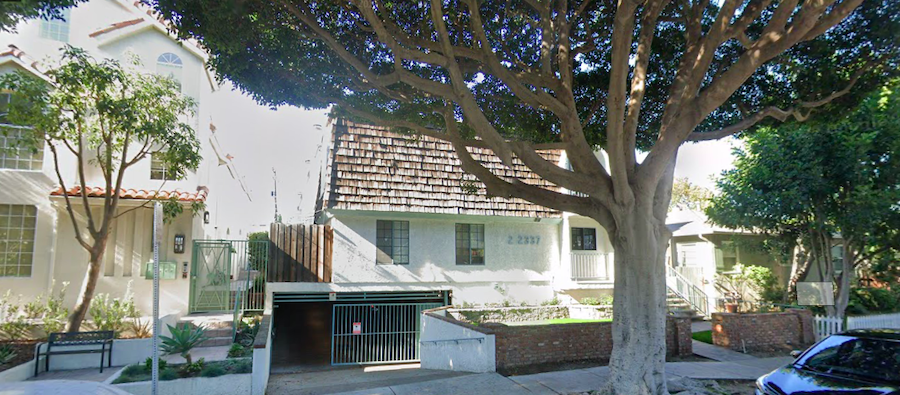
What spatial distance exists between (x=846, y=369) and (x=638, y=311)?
2691 millimetres

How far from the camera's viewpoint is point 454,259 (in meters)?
18.0

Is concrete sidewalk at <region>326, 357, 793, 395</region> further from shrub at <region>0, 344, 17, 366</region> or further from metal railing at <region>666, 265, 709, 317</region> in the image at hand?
metal railing at <region>666, 265, 709, 317</region>

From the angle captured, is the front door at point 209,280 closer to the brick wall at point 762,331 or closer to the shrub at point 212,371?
the shrub at point 212,371

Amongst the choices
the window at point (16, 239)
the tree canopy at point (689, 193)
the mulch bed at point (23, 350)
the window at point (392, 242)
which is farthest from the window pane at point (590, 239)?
the tree canopy at point (689, 193)

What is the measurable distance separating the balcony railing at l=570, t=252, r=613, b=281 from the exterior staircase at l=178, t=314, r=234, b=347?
1137 cm

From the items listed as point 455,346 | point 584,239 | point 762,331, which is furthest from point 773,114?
point 584,239

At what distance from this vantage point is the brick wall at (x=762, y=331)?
44.1 feet

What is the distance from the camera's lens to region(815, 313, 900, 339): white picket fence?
14203mm

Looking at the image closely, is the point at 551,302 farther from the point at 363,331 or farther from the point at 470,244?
the point at 363,331

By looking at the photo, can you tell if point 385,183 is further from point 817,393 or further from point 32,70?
point 817,393

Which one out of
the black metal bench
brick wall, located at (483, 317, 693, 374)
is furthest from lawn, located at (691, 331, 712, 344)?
the black metal bench

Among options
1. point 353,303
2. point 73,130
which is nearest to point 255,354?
point 73,130

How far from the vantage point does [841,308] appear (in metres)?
14.9

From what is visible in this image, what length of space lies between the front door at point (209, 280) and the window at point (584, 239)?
12.0m
